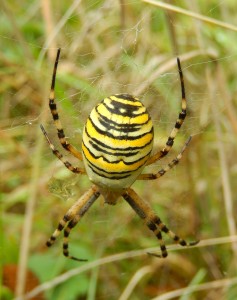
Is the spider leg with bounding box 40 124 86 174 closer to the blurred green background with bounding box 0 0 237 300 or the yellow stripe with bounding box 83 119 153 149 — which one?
the blurred green background with bounding box 0 0 237 300

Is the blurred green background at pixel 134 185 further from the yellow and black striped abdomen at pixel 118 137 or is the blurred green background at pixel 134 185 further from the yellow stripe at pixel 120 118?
the yellow stripe at pixel 120 118

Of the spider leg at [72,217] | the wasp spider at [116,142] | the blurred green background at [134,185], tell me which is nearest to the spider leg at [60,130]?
the wasp spider at [116,142]

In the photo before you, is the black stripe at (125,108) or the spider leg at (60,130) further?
the spider leg at (60,130)

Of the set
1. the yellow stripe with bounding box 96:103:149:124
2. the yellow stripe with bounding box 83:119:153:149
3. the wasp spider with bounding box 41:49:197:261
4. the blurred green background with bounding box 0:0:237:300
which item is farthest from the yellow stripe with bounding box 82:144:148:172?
the blurred green background with bounding box 0:0:237:300

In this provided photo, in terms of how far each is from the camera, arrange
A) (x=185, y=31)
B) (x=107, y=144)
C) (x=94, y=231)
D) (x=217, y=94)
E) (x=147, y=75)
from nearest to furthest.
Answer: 1. (x=107, y=144)
2. (x=147, y=75)
3. (x=217, y=94)
4. (x=94, y=231)
5. (x=185, y=31)

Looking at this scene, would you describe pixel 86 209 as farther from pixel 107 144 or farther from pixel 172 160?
pixel 107 144

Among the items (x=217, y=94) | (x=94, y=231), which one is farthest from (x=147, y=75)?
(x=94, y=231)
